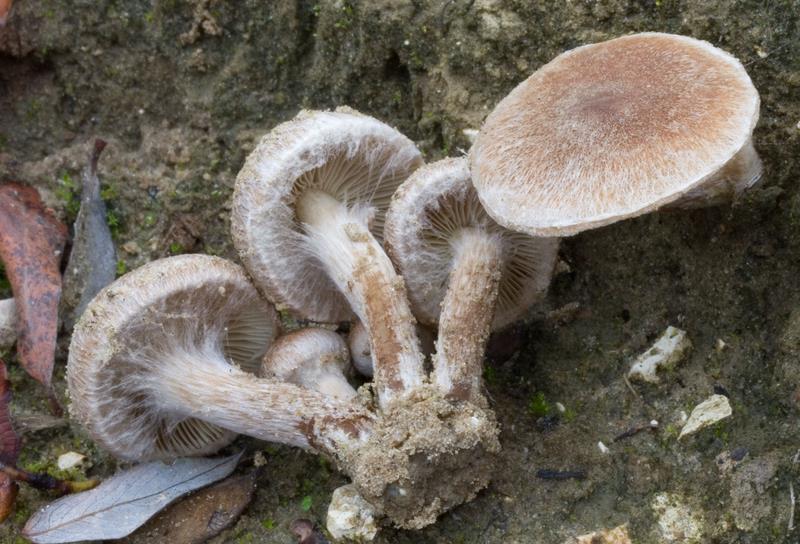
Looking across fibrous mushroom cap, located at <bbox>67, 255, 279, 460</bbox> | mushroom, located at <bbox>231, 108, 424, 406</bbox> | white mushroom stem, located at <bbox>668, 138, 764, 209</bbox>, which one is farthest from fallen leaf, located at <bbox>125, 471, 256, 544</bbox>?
white mushroom stem, located at <bbox>668, 138, 764, 209</bbox>

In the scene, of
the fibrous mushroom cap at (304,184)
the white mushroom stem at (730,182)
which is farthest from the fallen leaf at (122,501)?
the white mushroom stem at (730,182)

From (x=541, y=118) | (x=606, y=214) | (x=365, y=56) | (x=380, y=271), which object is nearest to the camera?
(x=606, y=214)

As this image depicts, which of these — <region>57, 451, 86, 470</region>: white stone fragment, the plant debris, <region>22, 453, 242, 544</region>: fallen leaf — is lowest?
the plant debris

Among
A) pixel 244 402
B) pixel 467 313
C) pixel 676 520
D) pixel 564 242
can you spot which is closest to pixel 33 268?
pixel 244 402

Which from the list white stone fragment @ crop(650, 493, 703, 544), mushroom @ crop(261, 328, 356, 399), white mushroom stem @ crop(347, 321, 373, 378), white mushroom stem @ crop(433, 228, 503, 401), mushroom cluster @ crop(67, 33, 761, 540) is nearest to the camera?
mushroom cluster @ crop(67, 33, 761, 540)

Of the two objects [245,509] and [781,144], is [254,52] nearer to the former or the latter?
[245,509]

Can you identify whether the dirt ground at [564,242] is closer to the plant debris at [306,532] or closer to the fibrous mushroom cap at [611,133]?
the plant debris at [306,532]

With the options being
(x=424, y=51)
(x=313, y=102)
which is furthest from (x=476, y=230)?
(x=313, y=102)

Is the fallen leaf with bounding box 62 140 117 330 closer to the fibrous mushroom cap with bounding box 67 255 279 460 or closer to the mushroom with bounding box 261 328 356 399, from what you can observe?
the fibrous mushroom cap with bounding box 67 255 279 460
